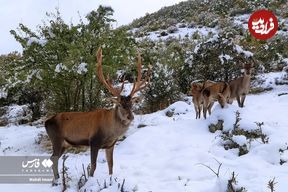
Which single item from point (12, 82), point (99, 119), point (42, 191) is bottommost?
point (42, 191)

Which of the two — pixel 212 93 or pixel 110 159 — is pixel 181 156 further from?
pixel 212 93

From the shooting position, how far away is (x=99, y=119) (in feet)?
22.5

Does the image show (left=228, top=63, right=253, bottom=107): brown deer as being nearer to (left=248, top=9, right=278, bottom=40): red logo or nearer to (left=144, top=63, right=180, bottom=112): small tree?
(left=144, top=63, right=180, bottom=112): small tree

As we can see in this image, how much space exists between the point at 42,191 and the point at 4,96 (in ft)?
30.9

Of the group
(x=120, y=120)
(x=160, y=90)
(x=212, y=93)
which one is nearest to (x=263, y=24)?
(x=160, y=90)

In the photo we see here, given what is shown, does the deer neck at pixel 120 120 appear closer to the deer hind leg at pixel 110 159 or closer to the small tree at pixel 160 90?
the deer hind leg at pixel 110 159

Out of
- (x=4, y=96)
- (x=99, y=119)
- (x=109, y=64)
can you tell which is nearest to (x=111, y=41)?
(x=109, y=64)

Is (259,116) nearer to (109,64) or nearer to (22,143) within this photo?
(109,64)

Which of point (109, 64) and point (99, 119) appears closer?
point (99, 119)

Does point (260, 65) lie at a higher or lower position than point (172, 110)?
higher

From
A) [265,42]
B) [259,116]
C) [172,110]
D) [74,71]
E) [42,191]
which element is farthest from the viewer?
[265,42]

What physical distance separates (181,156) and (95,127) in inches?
63.9

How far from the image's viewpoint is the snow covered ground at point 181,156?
19.9ft

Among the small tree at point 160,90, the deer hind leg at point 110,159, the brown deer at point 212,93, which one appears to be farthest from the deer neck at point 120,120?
the small tree at point 160,90
